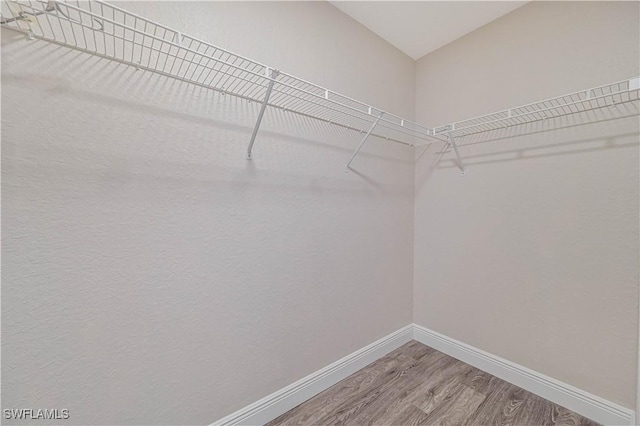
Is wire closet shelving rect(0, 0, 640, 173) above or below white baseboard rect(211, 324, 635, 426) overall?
above

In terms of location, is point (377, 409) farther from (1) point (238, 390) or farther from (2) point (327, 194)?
(2) point (327, 194)

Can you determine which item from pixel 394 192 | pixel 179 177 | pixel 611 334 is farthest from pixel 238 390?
pixel 611 334

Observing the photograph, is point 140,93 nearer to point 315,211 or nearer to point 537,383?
point 315,211

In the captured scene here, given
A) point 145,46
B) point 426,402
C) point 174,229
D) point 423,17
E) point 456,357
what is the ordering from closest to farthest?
point 145,46 → point 174,229 → point 426,402 → point 423,17 → point 456,357

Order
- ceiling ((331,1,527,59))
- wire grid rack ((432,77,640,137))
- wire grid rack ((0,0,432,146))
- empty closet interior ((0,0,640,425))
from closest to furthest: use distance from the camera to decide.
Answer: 1. wire grid rack ((0,0,432,146))
2. empty closet interior ((0,0,640,425))
3. wire grid rack ((432,77,640,137))
4. ceiling ((331,1,527,59))

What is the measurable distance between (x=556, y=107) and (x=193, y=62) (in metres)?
1.61

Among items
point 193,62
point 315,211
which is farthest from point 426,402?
point 193,62

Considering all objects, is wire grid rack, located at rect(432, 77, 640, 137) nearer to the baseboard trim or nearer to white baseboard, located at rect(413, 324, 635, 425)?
white baseboard, located at rect(413, 324, 635, 425)

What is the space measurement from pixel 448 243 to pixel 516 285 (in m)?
0.47

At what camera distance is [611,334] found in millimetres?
1250

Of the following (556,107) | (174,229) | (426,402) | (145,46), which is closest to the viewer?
(145,46)

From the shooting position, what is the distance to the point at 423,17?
5.39 ft

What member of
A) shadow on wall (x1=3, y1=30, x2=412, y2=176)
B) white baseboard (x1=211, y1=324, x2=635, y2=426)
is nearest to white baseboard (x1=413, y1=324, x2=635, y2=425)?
white baseboard (x1=211, y1=324, x2=635, y2=426)

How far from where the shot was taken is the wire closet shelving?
0.74m
